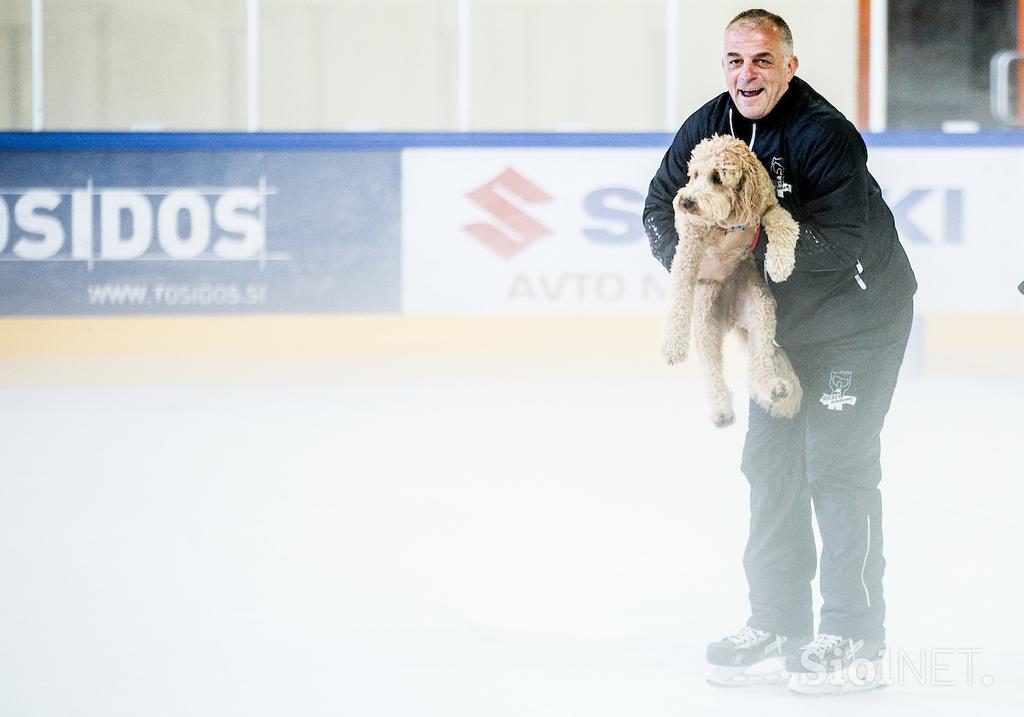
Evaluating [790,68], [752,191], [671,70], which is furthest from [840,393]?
[671,70]

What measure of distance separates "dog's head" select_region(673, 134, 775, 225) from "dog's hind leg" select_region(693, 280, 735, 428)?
191 mm

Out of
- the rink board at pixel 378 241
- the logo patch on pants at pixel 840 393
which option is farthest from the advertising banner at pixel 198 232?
the logo patch on pants at pixel 840 393

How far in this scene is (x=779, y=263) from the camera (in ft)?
9.15

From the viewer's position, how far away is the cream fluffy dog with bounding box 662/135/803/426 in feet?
9.12

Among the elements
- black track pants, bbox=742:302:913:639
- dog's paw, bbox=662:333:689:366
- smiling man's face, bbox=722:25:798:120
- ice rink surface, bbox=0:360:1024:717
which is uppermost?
smiling man's face, bbox=722:25:798:120

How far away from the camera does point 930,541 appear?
172 inches

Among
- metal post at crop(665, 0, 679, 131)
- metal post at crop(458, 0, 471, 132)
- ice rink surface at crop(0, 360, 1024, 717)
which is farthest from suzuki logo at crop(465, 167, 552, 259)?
metal post at crop(665, 0, 679, 131)

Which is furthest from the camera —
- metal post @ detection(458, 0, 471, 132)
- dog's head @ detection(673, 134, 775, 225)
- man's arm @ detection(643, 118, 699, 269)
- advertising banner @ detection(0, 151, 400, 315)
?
metal post @ detection(458, 0, 471, 132)

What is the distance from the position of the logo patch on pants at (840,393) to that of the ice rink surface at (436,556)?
0.58 meters

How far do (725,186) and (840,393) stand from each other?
56 centimetres

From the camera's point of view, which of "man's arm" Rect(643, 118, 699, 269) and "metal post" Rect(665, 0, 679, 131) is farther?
"metal post" Rect(665, 0, 679, 131)

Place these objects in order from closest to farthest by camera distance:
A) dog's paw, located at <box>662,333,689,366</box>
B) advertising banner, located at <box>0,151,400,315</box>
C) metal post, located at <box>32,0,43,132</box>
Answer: dog's paw, located at <box>662,333,689,366</box> → advertising banner, located at <box>0,151,400,315</box> → metal post, located at <box>32,0,43,132</box>

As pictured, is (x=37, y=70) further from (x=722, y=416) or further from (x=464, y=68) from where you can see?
(x=722, y=416)

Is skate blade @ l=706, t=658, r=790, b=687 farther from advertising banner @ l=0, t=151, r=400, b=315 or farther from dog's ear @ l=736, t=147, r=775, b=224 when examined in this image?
advertising banner @ l=0, t=151, r=400, b=315
